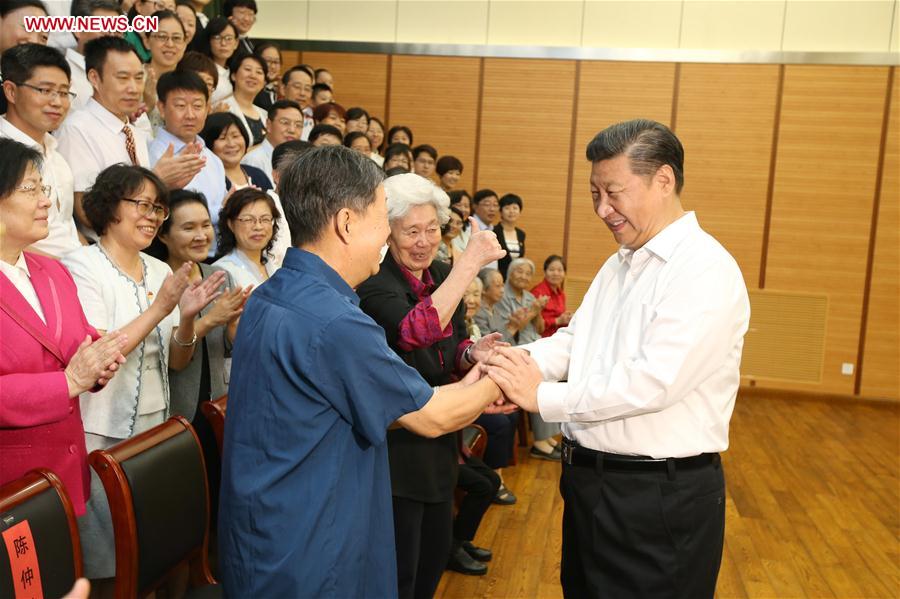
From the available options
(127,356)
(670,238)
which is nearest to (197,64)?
(127,356)

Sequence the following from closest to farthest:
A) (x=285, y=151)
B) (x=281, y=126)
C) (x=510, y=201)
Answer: (x=285, y=151) → (x=281, y=126) → (x=510, y=201)

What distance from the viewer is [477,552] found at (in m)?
3.56

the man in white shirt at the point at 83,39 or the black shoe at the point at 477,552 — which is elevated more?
the man in white shirt at the point at 83,39

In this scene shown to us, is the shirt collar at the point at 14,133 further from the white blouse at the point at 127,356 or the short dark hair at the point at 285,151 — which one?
the short dark hair at the point at 285,151

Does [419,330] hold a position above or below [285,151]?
below

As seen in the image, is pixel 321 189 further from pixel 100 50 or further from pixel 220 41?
pixel 220 41

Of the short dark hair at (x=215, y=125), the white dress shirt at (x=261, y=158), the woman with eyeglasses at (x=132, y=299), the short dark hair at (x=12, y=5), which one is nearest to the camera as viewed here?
the woman with eyeglasses at (x=132, y=299)

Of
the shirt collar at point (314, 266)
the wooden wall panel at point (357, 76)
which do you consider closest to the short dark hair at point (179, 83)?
the shirt collar at point (314, 266)

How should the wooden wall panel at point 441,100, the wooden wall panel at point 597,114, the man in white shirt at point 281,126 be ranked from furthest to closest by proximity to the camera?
1. the wooden wall panel at point 441,100
2. the wooden wall panel at point 597,114
3. the man in white shirt at point 281,126

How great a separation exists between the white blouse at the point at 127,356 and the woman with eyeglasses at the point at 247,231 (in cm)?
58

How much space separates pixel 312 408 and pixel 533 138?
7.11m

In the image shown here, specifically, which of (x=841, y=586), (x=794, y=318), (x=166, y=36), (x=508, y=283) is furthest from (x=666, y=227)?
→ (x=794, y=318)

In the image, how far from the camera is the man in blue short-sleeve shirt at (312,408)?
54.2 inches

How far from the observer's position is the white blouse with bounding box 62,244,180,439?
91.2 inches
